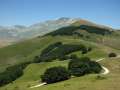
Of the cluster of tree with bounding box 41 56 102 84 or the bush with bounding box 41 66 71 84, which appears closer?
the bush with bounding box 41 66 71 84

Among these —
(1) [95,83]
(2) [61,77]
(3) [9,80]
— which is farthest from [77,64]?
(3) [9,80]

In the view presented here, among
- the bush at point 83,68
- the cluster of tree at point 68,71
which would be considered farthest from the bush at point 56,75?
the bush at point 83,68

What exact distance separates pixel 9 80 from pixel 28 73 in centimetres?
1159

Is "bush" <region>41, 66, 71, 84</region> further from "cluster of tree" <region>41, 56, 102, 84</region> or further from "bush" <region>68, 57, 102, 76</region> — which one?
"bush" <region>68, 57, 102, 76</region>

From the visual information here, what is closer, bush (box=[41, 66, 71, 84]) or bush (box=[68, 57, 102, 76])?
bush (box=[41, 66, 71, 84])

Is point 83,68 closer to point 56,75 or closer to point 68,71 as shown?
point 68,71

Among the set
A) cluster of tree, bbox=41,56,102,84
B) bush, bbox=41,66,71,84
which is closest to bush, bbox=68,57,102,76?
cluster of tree, bbox=41,56,102,84

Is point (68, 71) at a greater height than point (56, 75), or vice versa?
point (68, 71)

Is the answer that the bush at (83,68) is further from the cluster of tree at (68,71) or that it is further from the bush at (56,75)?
the bush at (56,75)

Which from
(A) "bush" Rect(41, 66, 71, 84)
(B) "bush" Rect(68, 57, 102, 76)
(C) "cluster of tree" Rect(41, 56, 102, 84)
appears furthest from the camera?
(B) "bush" Rect(68, 57, 102, 76)

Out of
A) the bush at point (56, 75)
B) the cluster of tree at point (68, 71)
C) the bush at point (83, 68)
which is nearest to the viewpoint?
the bush at point (56, 75)

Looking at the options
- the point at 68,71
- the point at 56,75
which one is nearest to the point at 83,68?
the point at 68,71

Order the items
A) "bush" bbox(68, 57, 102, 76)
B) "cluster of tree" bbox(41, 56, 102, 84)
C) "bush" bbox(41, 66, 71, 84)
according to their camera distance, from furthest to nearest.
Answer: "bush" bbox(68, 57, 102, 76) < "cluster of tree" bbox(41, 56, 102, 84) < "bush" bbox(41, 66, 71, 84)

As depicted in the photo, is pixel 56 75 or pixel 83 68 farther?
pixel 83 68
